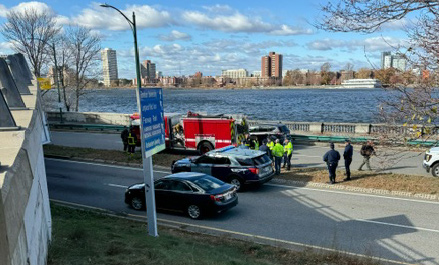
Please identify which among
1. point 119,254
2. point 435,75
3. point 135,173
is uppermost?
point 435,75

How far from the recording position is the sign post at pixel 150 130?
841cm

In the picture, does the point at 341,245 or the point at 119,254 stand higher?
the point at 119,254

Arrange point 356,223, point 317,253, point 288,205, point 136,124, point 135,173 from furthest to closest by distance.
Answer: point 136,124 < point 135,173 < point 288,205 < point 356,223 < point 317,253

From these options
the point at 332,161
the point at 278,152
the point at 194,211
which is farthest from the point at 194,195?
→ the point at 332,161

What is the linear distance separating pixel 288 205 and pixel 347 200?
2.25 metres

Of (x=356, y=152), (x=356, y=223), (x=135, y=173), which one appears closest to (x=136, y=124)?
(x=135, y=173)

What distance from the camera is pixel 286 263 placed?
7.50 m

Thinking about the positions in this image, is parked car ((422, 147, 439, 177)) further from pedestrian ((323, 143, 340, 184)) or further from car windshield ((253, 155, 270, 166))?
car windshield ((253, 155, 270, 166))

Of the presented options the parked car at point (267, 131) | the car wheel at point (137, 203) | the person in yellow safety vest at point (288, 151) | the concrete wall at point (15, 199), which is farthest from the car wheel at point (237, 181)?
the concrete wall at point (15, 199)

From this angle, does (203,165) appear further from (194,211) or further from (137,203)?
(194,211)

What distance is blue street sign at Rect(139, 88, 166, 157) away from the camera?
8422 millimetres

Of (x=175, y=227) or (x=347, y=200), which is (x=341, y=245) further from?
(x=175, y=227)

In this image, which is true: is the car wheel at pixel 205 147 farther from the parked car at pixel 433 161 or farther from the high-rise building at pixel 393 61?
the high-rise building at pixel 393 61

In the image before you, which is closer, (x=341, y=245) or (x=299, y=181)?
(x=341, y=245)
